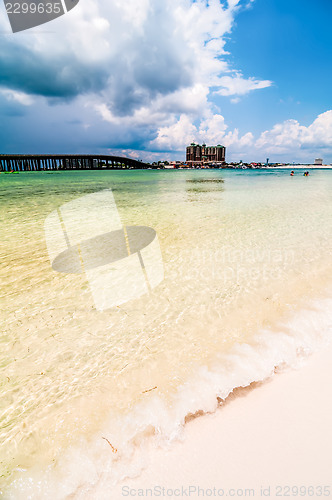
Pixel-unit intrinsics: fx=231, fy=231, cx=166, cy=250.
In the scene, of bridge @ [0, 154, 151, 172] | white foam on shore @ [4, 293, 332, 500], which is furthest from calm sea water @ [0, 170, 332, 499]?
bridge @ [0, 154, 151, 172]

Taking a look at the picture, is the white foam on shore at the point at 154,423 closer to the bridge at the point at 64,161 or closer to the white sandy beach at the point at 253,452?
the white sandy beach at the point at 253,452

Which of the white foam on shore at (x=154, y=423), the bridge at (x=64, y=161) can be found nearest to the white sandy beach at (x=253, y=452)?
the white foam on shore at (x=154, y=423)

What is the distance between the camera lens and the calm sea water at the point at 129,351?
1.98 meters

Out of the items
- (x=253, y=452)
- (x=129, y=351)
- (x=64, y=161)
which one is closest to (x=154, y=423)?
(x=253, y=452)

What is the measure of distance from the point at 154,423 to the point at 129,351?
102 centimetres

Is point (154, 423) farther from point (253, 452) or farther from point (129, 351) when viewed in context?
point (129, 351)

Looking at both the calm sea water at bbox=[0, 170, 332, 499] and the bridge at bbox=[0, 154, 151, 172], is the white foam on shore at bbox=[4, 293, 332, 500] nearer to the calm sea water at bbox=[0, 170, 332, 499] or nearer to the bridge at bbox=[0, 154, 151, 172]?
the calm sea water at bbox=[0, 170, 332, 499]

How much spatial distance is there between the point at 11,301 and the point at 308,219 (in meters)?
11.6

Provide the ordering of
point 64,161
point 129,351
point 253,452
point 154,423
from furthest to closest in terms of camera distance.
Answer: point 64,161 → point 129,351 → point 154,423 → point 253,452

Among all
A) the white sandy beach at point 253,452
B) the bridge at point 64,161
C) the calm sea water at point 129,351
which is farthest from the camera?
the bridge at point 64,161

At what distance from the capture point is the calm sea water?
1979mm

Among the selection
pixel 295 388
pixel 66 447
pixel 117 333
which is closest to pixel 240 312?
pixel 295 388

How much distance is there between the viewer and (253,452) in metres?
1.87

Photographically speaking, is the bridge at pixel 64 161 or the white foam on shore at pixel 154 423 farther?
the bridge at pixel 64 161
